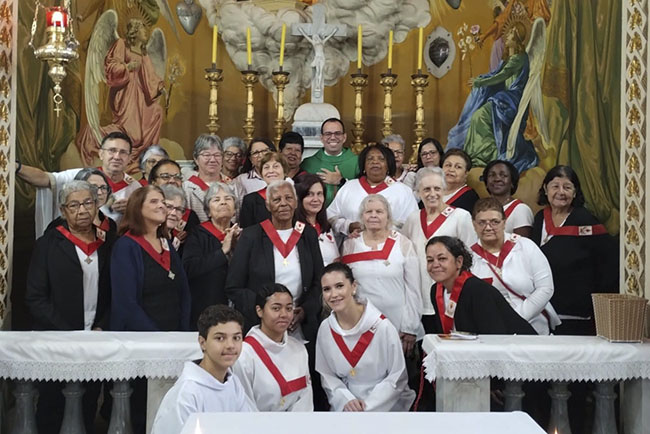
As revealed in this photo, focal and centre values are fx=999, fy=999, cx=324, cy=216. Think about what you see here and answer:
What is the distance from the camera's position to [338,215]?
7.93 m

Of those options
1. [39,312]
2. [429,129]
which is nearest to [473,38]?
[429,129]

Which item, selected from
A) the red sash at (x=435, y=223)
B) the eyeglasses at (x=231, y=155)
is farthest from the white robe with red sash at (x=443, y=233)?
the eyeglasses at (x=231, y=155)

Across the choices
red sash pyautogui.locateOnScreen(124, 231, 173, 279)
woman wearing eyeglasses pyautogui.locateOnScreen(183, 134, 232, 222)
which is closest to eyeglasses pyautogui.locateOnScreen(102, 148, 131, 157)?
woman wearing eyeglasses pyautogui.locateOnScreen(183, 134, 232, 222)

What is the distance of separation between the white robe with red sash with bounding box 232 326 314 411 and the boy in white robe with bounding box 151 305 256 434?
0.72 meters

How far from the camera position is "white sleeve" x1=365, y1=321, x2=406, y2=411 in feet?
20.3

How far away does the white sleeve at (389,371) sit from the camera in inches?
243

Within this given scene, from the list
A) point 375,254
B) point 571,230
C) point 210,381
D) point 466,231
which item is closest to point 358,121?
point 571,230

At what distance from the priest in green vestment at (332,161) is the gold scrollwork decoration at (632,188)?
2.63 meters

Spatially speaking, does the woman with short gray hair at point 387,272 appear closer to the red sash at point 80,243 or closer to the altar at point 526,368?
the altar at point 526,368

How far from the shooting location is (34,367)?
5715mm

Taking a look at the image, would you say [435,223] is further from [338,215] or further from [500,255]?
[338,215]

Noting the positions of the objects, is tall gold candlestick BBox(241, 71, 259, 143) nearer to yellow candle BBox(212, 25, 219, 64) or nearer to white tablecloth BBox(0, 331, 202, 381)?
yellow candle BBox(212, 25, 219, 64)

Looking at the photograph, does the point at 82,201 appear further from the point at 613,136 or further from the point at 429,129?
the point at 429,129

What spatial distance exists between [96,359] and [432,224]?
2.77 m
